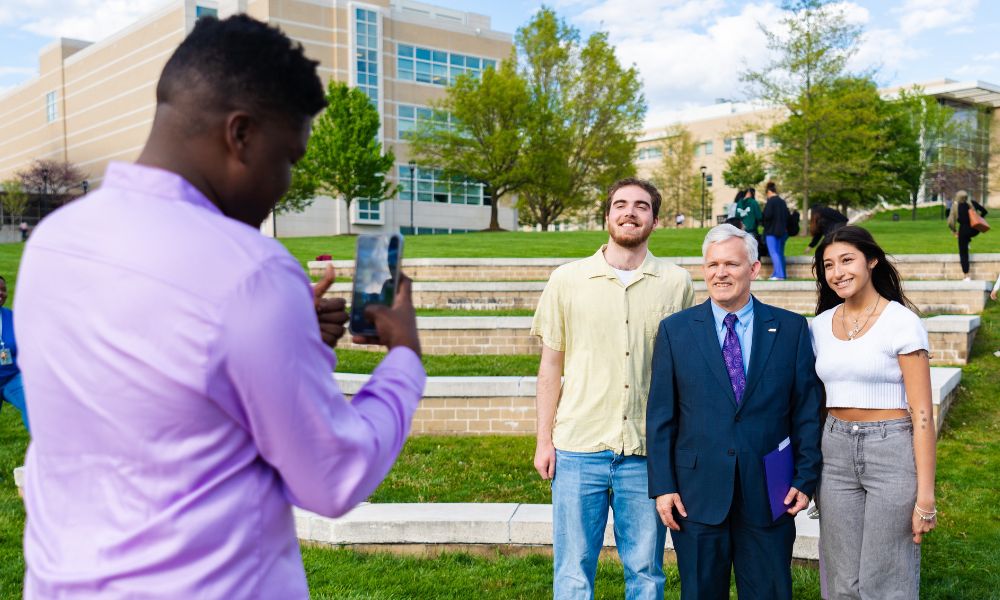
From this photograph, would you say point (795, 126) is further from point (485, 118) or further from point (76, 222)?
point (76, 222)

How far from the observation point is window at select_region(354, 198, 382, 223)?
54125 mm

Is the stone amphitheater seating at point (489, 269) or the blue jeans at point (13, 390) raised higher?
the stone amphitheater seating at point (489, 269)

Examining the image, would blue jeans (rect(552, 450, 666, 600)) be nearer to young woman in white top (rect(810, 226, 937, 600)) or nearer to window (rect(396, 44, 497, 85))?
young woman in white top (rect(810, 226, 937, 600))

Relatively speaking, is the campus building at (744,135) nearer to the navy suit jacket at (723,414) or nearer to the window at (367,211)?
the window at (367,211)

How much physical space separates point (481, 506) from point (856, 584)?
246cm

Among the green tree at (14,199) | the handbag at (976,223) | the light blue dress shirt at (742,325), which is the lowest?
the light blue dress shirt at (742,325)

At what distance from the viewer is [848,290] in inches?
148

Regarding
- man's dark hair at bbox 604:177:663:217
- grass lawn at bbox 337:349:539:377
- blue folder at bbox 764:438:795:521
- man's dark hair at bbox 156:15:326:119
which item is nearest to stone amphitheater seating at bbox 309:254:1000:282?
grass lawn at bbox 337:349:539:377

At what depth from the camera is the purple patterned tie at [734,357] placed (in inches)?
139

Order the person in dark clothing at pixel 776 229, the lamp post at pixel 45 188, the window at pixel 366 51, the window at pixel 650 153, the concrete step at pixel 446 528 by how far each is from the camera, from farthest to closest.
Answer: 1. the window at pixel 650 153
2. the lamp post at pixel 45 188
3. the window at pixel 366 51
4. the person in dark clothing at pixel 776 229
5. the concrete step at pixel 446 528

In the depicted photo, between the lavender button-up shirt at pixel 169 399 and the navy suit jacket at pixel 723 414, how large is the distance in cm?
239

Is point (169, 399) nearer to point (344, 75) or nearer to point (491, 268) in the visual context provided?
point (491, 268)

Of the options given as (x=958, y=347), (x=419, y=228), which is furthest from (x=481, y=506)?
(x=419, y=228)

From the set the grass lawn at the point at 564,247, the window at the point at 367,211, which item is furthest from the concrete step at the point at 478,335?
the window at the point at 367,211
